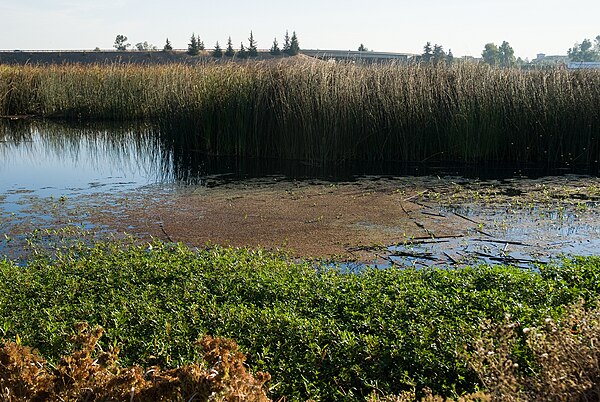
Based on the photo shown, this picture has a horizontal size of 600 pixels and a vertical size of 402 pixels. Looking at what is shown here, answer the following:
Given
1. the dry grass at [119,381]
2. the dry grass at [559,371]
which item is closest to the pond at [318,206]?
the dry grass at [559,371]

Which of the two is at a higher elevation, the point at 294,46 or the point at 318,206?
the point at 294,46

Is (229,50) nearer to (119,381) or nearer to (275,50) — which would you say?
(275,50)

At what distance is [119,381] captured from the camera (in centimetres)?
248

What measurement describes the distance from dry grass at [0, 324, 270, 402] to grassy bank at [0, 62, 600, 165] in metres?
9.83

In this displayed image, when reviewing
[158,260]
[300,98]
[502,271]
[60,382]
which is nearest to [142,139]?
[300,98]

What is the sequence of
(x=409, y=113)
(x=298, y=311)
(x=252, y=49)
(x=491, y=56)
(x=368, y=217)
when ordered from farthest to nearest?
(x=252, y=49), (x=491, y=56), (x=409, y=113), (x=368, y=217), (x=298, y=311)

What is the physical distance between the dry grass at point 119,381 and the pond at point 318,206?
3.91 meters

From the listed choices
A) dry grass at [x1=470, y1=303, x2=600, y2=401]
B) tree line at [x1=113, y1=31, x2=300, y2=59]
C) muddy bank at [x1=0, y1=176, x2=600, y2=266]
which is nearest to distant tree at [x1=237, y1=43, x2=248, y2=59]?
tree line at [x1=113, y1=31, x2=300, y2=59]

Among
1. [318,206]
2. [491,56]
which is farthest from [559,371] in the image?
[491,56]

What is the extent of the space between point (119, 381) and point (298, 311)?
82.7 inches

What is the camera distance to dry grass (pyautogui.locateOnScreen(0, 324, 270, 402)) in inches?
94.9

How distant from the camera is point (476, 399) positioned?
2904 millimetres

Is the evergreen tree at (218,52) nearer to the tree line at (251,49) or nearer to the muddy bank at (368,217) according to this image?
the tree line at (251,49)

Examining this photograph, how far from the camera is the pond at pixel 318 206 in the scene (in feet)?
22.8
